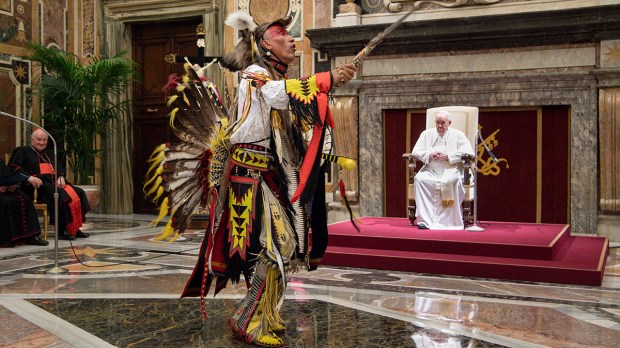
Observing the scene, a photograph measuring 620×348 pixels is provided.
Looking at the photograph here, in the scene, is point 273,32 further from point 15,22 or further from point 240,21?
point 15,22

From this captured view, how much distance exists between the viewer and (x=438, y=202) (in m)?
6.34

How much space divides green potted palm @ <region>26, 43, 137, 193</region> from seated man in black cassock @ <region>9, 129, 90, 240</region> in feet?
5.03

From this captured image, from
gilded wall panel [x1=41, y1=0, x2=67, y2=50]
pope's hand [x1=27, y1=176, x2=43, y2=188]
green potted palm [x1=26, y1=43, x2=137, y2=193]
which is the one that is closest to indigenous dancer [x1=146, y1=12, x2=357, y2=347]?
pope's hand [x1=27, y1=176, x2=43, y2=188]

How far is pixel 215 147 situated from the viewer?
10.8ft

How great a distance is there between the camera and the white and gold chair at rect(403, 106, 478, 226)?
6297 mm

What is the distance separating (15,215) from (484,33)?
5410 millimetres

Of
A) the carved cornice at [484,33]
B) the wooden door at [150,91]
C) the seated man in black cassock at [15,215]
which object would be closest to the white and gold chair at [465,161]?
the carved cornice at [484,33]

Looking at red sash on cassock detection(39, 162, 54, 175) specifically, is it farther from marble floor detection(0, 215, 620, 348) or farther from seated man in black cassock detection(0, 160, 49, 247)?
marble floor detection(0, 215, 620, 348)

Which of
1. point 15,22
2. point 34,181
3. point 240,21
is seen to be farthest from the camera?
point 15,22

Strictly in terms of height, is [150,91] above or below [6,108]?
above

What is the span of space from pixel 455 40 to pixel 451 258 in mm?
3284

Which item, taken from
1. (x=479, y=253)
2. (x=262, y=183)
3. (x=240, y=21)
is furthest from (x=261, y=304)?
(x=479, y=253)

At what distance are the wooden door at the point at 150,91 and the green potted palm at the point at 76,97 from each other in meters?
1.16

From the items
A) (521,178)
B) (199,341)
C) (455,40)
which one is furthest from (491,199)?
(199,341)
